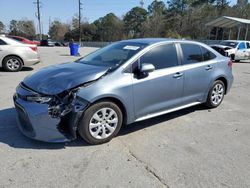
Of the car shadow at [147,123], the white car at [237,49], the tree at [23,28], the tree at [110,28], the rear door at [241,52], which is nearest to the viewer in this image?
the car shadow at [147,123]

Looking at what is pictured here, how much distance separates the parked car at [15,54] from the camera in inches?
395

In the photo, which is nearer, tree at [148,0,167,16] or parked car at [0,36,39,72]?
parked car at [0,36,39,72]

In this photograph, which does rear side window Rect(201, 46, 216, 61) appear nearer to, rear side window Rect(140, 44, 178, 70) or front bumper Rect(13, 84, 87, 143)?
rear side window Rect(140, 44, 178, 70)

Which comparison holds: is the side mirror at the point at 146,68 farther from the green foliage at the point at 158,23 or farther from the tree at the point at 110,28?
the tree at the point at 110,28

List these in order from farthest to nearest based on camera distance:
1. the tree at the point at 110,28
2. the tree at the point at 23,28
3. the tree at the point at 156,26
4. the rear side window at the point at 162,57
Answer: the tree at the point at 23,28, the tree at the point at 110,28, the tree at the point at 156,26, the rear side window at the point at 162,57

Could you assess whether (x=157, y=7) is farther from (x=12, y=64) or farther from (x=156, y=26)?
(x=12, y=64)

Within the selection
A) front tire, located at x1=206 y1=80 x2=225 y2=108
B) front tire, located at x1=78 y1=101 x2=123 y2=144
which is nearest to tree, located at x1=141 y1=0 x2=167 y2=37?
front tire, located at x1=206 y1=80 x2=225 y2=108

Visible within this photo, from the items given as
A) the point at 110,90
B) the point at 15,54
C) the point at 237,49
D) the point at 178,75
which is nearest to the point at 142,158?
the point at 110,90

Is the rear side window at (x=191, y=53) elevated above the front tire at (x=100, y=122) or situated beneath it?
elevated above

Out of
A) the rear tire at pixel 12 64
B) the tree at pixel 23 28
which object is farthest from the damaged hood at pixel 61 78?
the tree at pixel 23 28

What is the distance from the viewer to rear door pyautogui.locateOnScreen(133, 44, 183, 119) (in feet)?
14.1

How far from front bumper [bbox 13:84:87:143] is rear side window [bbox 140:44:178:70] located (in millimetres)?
1571

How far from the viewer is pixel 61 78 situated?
12.9 ft

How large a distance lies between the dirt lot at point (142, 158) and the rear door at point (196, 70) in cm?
57
